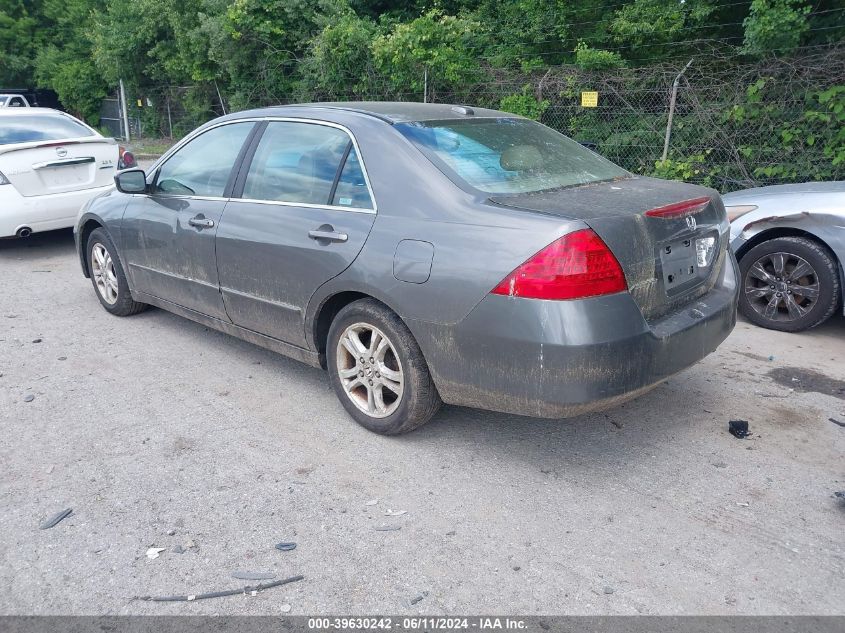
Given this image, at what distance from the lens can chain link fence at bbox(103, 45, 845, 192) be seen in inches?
357

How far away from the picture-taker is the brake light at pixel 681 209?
347cm

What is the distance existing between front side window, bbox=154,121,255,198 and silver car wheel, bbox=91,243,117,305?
108 cm

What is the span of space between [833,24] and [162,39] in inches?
694

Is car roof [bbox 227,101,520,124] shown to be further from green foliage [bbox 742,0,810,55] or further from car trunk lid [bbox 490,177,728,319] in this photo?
green foliage [bbox 742,0,810,55]

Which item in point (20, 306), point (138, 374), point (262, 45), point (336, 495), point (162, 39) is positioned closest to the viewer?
point (336, 495)

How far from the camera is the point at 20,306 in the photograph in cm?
640

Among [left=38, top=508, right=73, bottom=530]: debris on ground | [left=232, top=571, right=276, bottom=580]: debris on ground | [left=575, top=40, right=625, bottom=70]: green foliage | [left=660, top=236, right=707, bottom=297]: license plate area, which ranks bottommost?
[left=232, top=571, right=276, bottom=580]: debris on ground

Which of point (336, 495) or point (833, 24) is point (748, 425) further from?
point (833, 24)

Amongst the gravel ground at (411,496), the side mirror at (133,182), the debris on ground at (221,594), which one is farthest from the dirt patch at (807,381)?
the side mirror at (133,182)

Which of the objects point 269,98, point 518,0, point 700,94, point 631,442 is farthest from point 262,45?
point 631,442

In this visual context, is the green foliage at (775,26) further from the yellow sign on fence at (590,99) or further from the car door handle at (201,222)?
the car door handle at (201,222)

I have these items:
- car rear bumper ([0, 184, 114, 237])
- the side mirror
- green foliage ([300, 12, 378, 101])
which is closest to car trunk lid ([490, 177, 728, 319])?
the side mirror

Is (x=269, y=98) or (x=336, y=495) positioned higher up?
(x=269, y=98)

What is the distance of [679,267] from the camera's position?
3.61 metres
